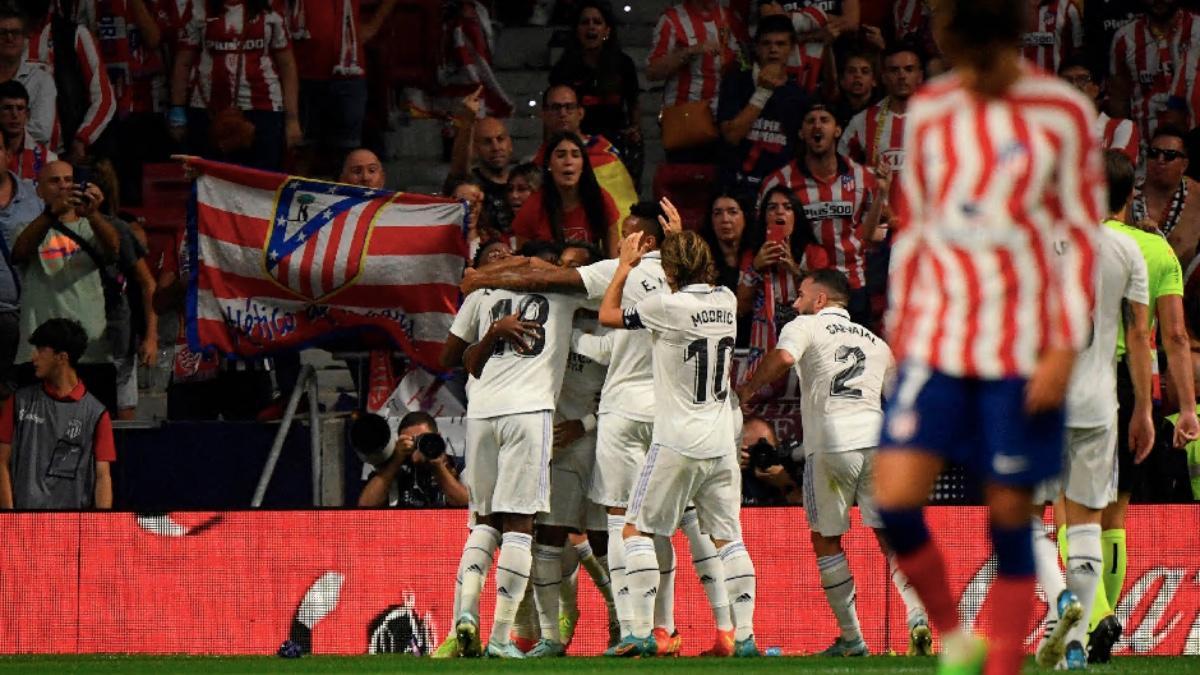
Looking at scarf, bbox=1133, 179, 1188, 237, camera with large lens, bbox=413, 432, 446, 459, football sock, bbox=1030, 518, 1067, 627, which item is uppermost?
scarf, bbox=1133, 179, 1188, 237

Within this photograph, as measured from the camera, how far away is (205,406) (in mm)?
14695

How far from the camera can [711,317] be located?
11.3 meters

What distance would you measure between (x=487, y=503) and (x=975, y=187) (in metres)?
6.07

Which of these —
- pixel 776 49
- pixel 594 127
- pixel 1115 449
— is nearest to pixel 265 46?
pixel 594 127

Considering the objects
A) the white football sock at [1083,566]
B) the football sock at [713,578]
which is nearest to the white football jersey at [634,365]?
the football sock at [713,578]

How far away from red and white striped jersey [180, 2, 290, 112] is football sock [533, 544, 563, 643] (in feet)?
19.5

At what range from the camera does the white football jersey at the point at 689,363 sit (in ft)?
36.8

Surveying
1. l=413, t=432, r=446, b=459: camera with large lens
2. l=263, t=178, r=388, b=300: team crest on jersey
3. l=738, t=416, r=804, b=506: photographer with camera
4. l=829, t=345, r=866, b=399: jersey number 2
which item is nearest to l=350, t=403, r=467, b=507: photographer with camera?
l=413, t=432, r=446, b=459: camera with large lens

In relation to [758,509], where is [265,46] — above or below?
above

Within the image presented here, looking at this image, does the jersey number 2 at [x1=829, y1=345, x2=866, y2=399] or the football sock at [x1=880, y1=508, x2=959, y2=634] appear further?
the jersey number 2 at [x1=829, y1=345, x2=866, y2=399]

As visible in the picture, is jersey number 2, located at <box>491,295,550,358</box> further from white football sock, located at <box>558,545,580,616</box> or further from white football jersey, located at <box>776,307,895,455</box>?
white football sock, located at <box>558,545,580,616</box>

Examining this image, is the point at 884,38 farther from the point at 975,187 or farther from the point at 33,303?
the point at 975,187

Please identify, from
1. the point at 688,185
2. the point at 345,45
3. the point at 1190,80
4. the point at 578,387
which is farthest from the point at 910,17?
the point at 578,387

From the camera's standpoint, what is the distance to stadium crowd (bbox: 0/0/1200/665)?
38.2ft
